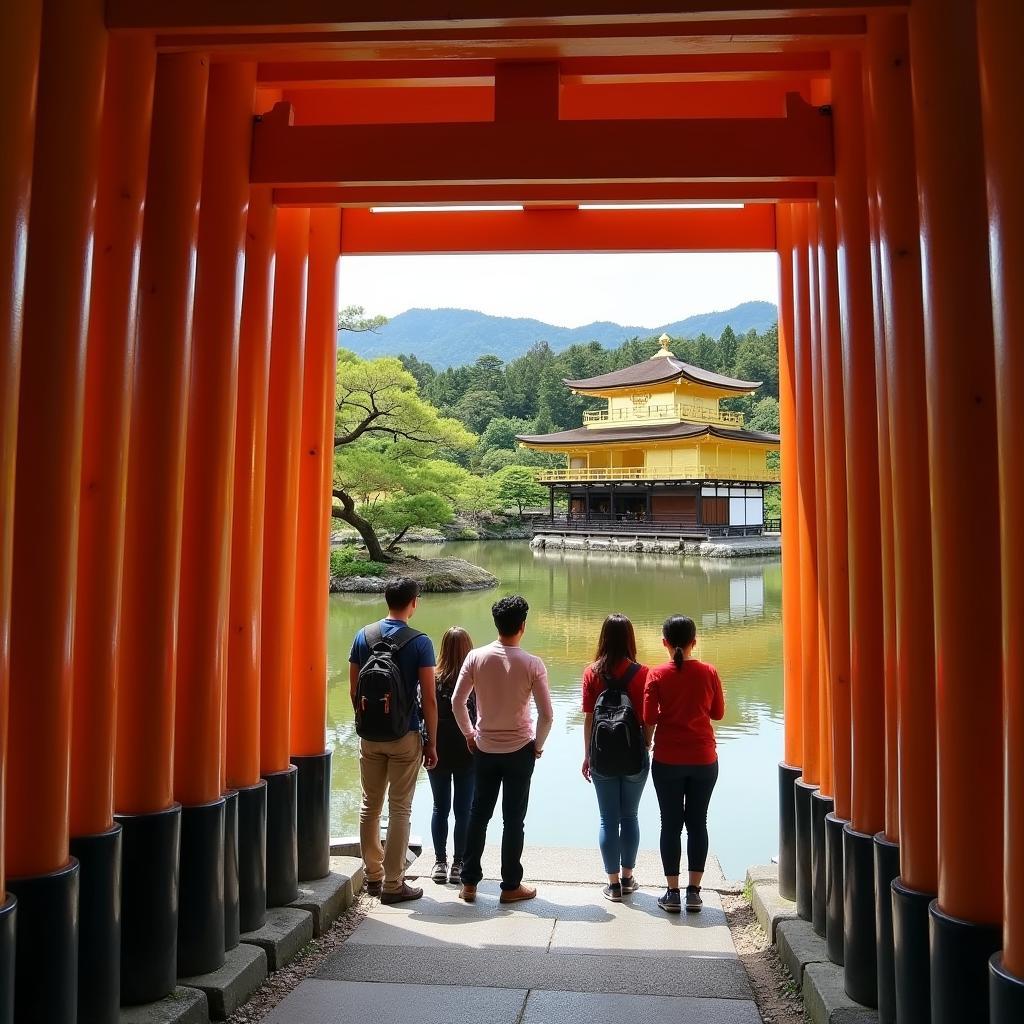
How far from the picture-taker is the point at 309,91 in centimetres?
335

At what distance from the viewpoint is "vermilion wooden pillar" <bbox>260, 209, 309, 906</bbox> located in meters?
3.03

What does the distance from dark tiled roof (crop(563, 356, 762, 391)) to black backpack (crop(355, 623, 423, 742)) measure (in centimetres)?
2836

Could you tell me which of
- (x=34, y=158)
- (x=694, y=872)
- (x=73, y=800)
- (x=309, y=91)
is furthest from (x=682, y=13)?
(x=694, y=872)

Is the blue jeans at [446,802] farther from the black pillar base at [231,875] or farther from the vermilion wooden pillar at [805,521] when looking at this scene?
the vermilion wooden pillar at [805,521]

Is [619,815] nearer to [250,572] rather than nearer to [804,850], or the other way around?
[804,850]

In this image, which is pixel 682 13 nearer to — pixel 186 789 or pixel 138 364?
pixel 138 364

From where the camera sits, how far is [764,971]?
279 centimetres

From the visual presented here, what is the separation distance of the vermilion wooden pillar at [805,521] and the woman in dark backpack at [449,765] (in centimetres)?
121

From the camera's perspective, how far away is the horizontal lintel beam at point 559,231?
3613 mm

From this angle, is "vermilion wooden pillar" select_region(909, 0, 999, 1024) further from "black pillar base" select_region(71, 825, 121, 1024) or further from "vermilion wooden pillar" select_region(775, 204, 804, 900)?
"black pillar base" select_region(71, 825, 121, 1024)

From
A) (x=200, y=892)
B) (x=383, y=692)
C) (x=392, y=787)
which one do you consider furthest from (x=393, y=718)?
(x=200, y=892)

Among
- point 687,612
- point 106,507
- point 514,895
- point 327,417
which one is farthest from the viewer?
point 687,612

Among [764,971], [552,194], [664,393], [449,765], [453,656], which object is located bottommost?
[764,971]

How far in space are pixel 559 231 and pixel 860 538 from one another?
1780 millimetres
